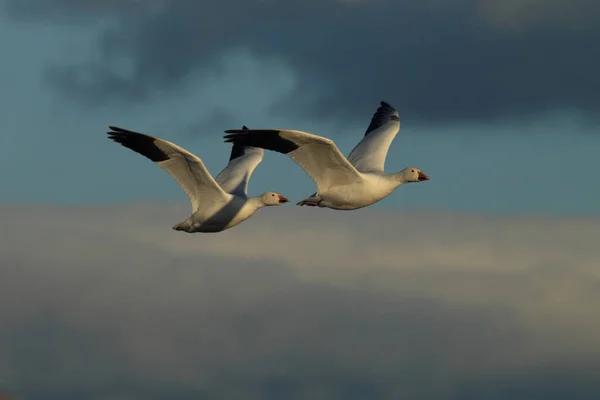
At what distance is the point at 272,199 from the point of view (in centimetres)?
4653

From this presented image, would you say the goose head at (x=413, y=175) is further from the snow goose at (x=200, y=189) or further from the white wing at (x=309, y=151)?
the snow goose at (x=200, y=189)

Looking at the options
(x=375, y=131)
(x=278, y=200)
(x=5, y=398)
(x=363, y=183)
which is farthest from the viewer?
(x=375, y=131)

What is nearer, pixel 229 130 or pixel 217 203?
pixel 229 130

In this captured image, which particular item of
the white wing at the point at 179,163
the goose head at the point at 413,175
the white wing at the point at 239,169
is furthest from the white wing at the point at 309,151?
the white wing at the point at 239,169

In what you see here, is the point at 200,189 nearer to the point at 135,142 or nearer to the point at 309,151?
the point at 135,142

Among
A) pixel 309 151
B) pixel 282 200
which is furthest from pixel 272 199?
pixel 309 151

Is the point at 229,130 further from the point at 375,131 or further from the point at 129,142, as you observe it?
the point at 375,131

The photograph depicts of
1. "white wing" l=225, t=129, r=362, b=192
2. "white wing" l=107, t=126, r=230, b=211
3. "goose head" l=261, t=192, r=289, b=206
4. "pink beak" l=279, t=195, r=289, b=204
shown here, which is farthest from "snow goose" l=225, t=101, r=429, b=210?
"goose head" l=261, t=192, r=289, b=206

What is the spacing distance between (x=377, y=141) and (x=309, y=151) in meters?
6.92

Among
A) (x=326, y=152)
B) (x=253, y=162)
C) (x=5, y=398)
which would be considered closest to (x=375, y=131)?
(x=253, y=162)

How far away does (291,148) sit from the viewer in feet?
139

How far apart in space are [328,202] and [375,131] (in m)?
6.72

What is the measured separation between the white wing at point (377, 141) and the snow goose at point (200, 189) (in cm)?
294

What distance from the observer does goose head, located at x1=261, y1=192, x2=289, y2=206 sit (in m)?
46.5
